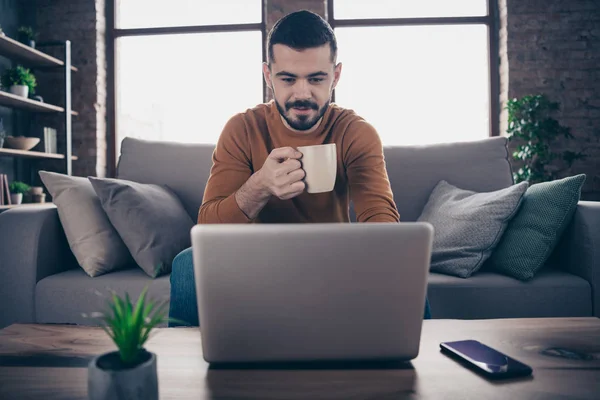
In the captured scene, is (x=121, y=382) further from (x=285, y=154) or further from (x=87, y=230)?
(x=87, y=230)

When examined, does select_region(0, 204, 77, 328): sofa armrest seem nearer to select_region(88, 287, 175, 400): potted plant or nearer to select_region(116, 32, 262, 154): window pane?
select_region(88, 287, 175, 400): potted plant

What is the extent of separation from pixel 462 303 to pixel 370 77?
322 cm

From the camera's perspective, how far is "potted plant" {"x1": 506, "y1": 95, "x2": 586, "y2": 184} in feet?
12.4

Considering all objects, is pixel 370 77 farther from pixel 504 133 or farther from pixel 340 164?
pixel 340 164

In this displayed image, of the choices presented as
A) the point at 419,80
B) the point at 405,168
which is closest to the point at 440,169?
the point at 405,168

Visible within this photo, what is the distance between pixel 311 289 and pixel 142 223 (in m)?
1.24

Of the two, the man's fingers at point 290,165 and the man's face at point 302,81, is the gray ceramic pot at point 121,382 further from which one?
the man's face at point 302,81

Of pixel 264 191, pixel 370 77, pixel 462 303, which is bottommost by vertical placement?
pixel 462 303

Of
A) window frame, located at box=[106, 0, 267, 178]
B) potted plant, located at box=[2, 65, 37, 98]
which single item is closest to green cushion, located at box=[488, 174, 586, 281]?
window frame, located at box=[106, 0, 267, 178]

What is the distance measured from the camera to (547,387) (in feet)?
1.90

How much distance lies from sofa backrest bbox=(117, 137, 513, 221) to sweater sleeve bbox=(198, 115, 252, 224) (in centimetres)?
64

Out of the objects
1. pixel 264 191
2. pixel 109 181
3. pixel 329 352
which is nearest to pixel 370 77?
pixel 109 181

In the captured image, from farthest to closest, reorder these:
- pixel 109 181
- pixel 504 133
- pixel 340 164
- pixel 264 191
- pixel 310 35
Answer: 1. pixel 504 133
2. pixel 109 181
3. pixel 340 164
4. pixel 310 35
5. pixel 264 191

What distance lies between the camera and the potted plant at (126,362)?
448 mm
